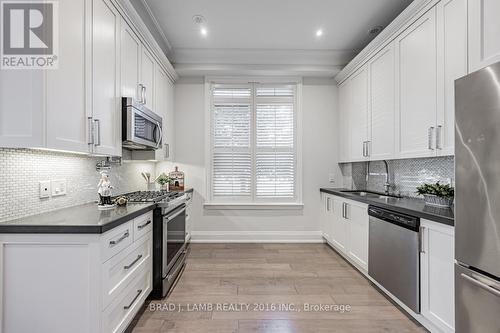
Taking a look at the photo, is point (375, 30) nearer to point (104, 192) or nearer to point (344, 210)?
point (344, 210)

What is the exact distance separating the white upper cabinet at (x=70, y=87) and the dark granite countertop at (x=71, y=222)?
45 centimetres

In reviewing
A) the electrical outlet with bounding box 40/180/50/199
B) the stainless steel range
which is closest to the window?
the stainless steel range

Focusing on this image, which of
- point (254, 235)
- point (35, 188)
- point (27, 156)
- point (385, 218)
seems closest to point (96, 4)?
point (27, 156)

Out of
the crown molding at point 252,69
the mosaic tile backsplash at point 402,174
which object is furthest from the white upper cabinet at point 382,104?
the crown molding at point 252,69

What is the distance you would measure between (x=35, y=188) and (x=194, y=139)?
8.58ft

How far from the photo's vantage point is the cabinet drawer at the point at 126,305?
158cm

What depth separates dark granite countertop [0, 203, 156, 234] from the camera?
1418 mm

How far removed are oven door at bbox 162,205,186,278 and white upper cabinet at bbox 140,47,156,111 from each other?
131 centimetres

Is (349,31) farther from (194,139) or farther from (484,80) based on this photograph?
(194,139)

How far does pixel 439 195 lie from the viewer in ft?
7.04

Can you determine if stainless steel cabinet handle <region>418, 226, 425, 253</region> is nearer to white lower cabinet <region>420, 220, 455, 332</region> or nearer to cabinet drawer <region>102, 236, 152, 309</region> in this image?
white lower cabinet <region>420, 220, 455, 332</region>

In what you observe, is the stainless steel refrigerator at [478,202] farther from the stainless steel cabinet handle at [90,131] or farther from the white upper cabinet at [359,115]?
the stainless steel cabinet handle at [90,131]

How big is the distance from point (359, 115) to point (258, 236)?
2.42 metres

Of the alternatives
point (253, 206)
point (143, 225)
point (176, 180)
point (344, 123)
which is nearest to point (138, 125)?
point (143, 225)
